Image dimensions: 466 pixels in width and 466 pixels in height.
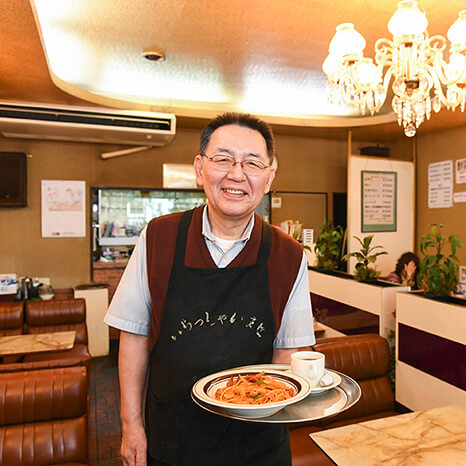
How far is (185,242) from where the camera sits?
4.48 feet

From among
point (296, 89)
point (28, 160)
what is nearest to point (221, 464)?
point (296, 89)

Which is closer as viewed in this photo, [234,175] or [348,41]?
[234,175]

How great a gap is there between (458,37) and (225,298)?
2425 millimetres

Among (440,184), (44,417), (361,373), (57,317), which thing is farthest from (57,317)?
(440,184)

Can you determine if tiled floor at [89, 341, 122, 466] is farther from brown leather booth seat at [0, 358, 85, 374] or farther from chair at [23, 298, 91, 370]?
brown leather booth seat at [0, 358, 85, 374]

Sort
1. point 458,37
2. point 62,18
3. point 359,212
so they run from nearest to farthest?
point 458,37, point 62,18, point 359,212

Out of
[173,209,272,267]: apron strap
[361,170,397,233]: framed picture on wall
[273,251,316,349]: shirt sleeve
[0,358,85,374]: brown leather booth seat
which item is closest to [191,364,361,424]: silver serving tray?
[273,251,316,349]: shirt sleeve

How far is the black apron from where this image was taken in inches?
51.3

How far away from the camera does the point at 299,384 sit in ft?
3.95

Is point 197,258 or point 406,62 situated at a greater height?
point 406,62

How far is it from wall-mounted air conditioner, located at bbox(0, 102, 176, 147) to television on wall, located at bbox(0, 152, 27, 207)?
318mm

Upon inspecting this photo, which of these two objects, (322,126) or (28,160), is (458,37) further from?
(28,160)

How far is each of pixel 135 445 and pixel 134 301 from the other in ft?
1.54

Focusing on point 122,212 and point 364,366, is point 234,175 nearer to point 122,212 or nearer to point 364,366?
point 364,366
